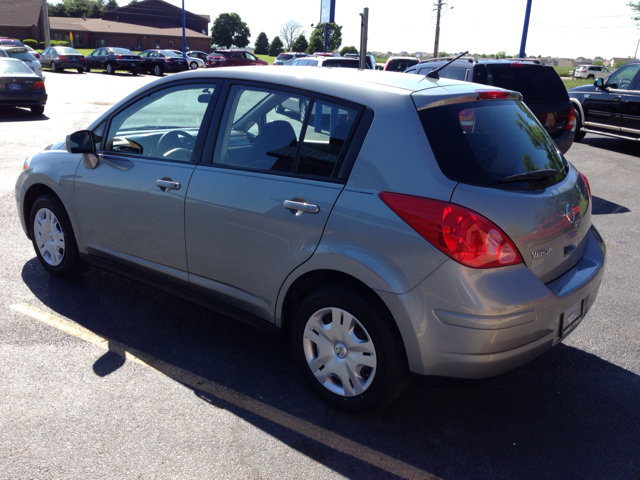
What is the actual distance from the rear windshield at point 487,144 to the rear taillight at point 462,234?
0.60 feet

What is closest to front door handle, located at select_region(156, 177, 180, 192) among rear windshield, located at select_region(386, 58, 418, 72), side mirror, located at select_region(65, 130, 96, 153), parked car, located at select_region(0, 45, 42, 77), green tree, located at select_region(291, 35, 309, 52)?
side mirror, located at select_region(65, 130, 96, 153)

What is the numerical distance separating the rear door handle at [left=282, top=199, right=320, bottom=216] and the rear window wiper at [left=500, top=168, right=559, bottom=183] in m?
0.95

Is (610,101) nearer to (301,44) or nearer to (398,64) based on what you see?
(398,64)

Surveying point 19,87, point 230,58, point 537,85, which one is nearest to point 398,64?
point 19,87

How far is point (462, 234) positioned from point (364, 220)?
487 millimetres

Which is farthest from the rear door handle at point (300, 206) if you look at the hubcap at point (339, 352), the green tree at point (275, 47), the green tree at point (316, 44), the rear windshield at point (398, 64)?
the green tree at point (275, 47)

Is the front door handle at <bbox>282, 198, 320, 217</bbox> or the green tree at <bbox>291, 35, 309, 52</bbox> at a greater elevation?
the front door handle at <bbox>282, 198, 320, 217</bbox>

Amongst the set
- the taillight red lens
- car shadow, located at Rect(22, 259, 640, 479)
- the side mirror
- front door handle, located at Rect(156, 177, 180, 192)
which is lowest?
car shadow, located at Rect(22, 259, 640, 479)

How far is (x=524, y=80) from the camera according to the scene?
840cm

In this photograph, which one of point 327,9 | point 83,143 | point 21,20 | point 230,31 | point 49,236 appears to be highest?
point 21,20

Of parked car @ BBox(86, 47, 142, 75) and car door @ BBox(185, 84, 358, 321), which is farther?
parked car @ BBox(86, 47, 142, 75)

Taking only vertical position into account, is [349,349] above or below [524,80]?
below

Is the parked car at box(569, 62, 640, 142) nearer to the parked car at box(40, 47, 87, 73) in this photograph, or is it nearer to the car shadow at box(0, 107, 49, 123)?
the car shadow at box(0, 107, 49, 123)

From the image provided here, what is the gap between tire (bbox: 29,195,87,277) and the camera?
15.0ft
